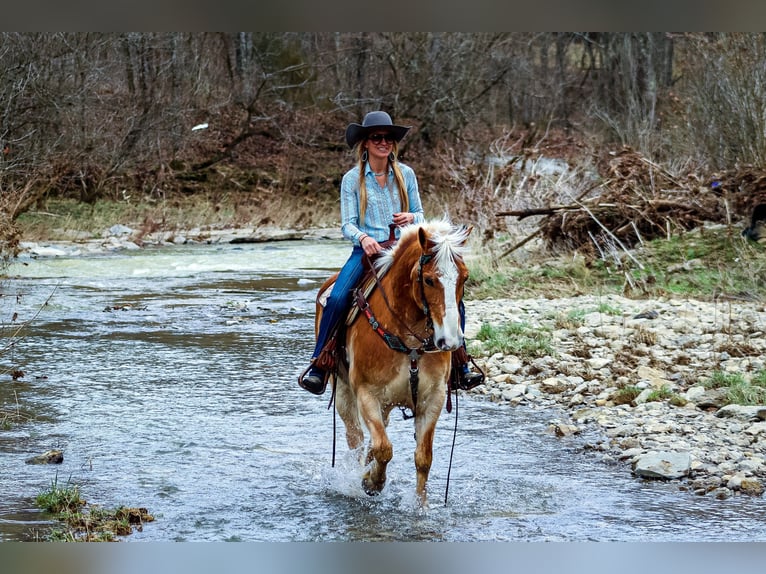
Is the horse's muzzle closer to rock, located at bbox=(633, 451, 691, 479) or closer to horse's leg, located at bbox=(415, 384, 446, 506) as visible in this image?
horse's leg, located at bbox=(415, 384, 446, 506)

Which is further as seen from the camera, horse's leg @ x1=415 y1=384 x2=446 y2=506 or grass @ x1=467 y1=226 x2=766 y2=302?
grass @ x1=467 y1=226 x2=766 y2=302

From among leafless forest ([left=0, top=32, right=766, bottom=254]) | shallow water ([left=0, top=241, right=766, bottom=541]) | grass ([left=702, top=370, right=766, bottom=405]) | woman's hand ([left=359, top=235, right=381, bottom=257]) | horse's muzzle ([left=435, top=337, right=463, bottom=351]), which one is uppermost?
leafless forest ([left=0, top=32, right=766, bottom=254])

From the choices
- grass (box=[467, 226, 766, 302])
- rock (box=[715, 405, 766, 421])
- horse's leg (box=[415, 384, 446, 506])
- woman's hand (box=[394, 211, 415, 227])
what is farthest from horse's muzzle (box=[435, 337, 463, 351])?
grass (box=[467, 226, 766, 302])

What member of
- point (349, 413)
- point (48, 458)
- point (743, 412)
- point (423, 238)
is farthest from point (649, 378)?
point (48, 458)

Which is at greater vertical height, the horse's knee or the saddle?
the saddle

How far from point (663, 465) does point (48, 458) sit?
457 centimetres

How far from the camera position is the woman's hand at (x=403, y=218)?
6.51 metres

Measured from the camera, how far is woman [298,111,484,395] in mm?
6703

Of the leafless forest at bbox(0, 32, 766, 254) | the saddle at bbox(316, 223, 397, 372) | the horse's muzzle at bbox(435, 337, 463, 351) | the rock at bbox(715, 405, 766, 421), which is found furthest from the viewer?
the leafless forest at bbox(0, 32, 766, 254)

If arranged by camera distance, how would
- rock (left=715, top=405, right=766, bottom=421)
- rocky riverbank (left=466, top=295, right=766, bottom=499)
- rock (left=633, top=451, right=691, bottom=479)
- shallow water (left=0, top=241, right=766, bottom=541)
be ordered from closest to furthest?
shallow water (left=0, top=241, right=766, bottom=541) < rock (left=633, top=451, right=691, bottom=479) < rocky riverbank (left=466, top=295, right=766, bottom=499) < rock (left=715, top=405, right=766, bottom=421)

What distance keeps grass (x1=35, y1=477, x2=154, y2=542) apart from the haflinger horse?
5.05 ft

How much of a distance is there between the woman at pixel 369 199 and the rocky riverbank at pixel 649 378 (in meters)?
1.82

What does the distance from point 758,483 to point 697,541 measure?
4.32ft

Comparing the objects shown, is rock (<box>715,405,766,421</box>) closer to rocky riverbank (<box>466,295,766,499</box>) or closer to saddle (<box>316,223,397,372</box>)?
rocky riverbank (<box>466,295,766,499</box>)
